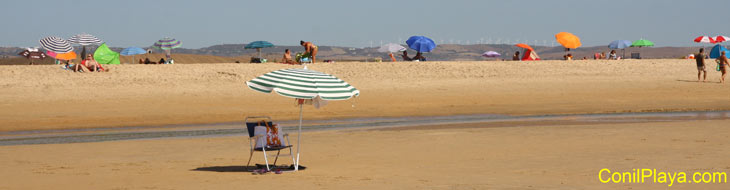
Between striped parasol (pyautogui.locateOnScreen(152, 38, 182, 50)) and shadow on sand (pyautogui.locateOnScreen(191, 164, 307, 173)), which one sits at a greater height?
striped parasol (pyautogui.locateOnScreen(152, 38, 182, 50))

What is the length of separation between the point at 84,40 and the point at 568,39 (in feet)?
65.1

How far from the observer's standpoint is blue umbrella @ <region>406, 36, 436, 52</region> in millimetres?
42281

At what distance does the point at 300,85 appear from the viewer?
11312mm

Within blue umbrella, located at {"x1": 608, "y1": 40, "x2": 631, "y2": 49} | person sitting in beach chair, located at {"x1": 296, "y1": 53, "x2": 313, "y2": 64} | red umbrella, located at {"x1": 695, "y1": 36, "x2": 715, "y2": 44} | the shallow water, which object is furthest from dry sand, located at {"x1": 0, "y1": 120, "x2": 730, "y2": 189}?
blue umbrella, located at {"x1": 608, "y1": 40, "x2": 631, "y2": 49}

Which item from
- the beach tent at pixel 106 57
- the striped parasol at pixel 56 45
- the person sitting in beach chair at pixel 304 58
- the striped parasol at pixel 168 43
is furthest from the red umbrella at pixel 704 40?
the striped parasol at pixel 56 45

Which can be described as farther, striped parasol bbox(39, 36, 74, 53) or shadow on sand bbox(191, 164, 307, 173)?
striped parasol bbox(39, 36, 74, 53)

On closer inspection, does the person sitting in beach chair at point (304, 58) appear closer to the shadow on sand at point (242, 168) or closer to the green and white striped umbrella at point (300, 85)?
the shadow on sand at point (242, 168)

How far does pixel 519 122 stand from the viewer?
67.5ft

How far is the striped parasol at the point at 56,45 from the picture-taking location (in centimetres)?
4006

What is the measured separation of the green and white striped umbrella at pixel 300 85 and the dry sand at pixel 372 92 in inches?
435

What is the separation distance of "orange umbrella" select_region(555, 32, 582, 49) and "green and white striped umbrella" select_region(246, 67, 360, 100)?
3227cm

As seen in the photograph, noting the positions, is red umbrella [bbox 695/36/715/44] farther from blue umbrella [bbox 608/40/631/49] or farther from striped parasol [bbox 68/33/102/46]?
striped parasol [bbox 68/33/102/46]

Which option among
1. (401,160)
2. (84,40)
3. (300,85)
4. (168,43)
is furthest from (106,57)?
(300,85)

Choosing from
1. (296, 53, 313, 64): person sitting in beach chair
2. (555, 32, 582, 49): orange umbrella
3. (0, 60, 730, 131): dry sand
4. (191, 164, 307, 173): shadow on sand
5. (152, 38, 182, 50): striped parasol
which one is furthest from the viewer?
(152, 38, 182, 50): striped parasol
